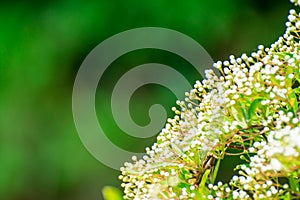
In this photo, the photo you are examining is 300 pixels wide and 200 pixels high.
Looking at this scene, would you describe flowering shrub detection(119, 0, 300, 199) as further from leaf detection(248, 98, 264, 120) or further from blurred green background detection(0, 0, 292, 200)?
blurred green background detection(0, 0, 292, 200)

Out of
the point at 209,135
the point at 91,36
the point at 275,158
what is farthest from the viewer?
the point at 91,36

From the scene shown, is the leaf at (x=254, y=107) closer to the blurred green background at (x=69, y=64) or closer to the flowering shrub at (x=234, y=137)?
the flowering shrub at (x=234, y=137)

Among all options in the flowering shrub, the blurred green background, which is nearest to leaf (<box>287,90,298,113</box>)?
the flowering shrub

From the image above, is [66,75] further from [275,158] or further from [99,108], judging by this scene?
[275,158]

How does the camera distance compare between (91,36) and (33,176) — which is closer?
(91,36)

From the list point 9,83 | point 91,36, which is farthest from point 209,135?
point 9,83

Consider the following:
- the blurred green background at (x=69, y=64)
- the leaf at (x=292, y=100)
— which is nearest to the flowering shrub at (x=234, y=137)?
the leaf at (x=292, y=100)

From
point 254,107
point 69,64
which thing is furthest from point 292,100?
point 69,64
